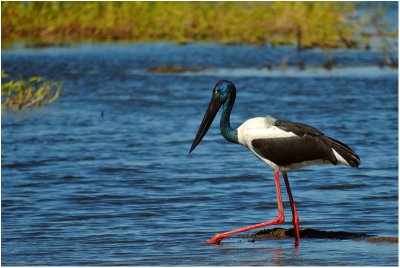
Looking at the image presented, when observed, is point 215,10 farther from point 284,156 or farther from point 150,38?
point 284,156

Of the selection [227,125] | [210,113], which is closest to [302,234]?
[227,125]

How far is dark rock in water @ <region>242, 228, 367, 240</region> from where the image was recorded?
6.90 m

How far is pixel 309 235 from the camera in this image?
22.9ft

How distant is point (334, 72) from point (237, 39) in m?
6.98

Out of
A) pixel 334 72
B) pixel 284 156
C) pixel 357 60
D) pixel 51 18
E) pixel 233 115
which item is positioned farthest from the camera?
pixel 51 18

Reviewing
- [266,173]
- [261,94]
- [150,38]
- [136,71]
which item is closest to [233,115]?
[261,94]

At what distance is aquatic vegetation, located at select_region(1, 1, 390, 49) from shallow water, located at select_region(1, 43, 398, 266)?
6.30 meters

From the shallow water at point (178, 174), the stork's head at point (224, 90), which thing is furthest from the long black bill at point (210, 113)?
the shallow water at point (178, 174)

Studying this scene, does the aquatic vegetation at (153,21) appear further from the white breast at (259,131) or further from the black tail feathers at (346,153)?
the black tail feathers at (346,153)

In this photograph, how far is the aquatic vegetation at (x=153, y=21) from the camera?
26266mm

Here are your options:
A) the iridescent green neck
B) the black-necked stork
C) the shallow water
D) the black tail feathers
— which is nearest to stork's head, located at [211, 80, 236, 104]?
the iridescent green neck

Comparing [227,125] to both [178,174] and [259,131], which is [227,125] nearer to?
[259,131]

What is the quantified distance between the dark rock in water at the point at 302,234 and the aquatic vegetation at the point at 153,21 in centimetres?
1871

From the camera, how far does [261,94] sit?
54.8ft
